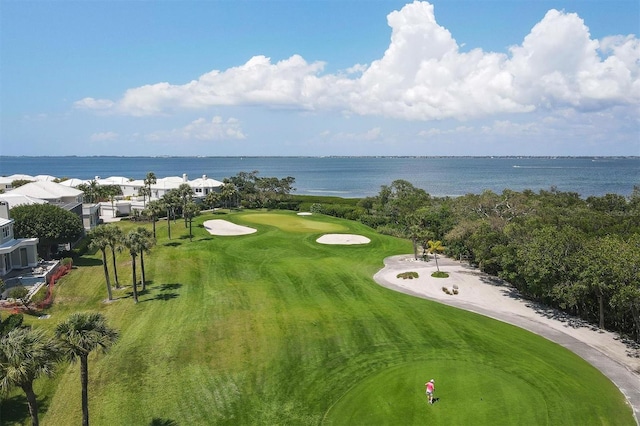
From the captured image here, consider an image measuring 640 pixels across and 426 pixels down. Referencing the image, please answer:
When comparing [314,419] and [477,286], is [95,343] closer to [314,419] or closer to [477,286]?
[314,419]

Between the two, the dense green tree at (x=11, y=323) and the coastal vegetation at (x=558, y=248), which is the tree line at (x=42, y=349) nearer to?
the dense green tree at (x=11, y=323)

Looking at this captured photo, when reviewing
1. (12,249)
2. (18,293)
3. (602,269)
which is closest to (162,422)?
(18,293)

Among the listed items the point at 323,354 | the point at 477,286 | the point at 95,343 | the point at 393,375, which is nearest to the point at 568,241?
A: the point at 477,286

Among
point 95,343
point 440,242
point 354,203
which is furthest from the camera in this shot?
point 354,203

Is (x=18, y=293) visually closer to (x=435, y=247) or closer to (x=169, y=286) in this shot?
(x=169, y=286)

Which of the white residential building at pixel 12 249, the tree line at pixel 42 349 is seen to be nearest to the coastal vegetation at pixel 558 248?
the tree line at pixel 42 349
